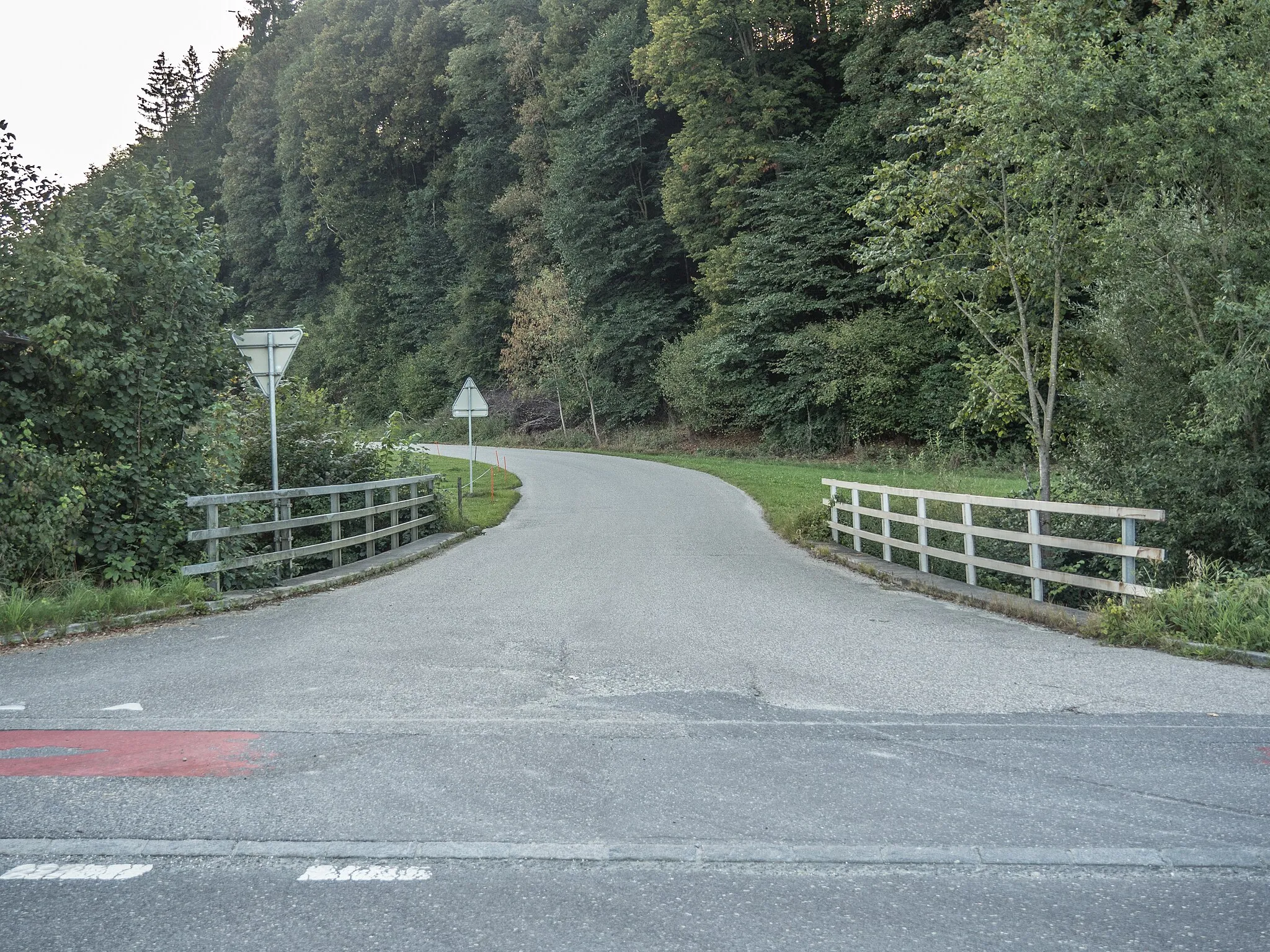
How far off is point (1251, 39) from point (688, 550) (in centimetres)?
980

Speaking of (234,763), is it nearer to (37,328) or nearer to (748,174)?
(37,328)

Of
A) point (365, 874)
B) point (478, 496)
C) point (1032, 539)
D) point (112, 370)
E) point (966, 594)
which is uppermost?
point (112, 370)

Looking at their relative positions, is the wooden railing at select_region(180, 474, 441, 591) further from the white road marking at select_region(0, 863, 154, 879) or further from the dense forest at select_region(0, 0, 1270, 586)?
the white road marking at select_region(0, 863, 154, 879)

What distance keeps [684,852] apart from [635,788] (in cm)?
82

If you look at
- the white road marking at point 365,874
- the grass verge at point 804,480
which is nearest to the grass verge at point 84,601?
the white road marking at point 365,874

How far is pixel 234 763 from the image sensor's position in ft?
17.7

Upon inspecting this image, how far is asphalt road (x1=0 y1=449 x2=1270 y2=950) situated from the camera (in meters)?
3.62

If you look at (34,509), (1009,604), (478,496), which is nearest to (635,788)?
(1009,604)

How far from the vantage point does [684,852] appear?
4.19 metres

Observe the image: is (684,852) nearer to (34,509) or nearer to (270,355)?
(34,509)

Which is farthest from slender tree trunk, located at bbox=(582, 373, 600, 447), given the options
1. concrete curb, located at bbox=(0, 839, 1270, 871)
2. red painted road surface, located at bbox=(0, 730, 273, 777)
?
concrete curb, located at bbox=(0, 839, 1270, 871)

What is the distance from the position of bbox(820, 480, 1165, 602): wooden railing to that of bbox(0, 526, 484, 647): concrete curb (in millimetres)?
6912

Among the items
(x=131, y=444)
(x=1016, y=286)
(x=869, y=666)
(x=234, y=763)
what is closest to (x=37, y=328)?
(x=131, y=444)

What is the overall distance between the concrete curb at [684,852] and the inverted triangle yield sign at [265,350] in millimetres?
9754
